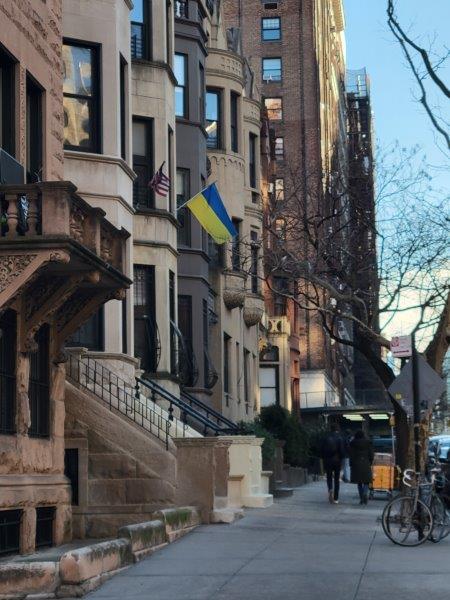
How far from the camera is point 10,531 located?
15477mm

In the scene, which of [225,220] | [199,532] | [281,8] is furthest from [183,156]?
[281,8]

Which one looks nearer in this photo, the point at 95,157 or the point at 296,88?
the point at 95,157

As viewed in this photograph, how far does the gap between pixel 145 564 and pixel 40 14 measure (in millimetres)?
8112

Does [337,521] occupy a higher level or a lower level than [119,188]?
lower

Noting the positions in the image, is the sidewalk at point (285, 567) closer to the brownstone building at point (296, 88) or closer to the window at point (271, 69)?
the brownstone building at point (296, 88)

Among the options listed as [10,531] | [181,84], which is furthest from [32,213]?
[181,84]

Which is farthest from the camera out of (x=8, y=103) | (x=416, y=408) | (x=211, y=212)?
(x=211, y=212)

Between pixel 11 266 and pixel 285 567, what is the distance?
4.82 meters

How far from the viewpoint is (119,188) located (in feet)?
73.1

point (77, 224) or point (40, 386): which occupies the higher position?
point (77, 224)

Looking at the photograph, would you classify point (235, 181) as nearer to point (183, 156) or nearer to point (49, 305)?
point (183, 156)

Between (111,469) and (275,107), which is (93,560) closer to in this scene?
(111,469)

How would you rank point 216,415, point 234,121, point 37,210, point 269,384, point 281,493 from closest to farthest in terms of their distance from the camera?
point 37,210 → point 216,415 → point 281,493 → point 234,121 → point 269,384

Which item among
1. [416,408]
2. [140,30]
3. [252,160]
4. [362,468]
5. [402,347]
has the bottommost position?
[362,468]
